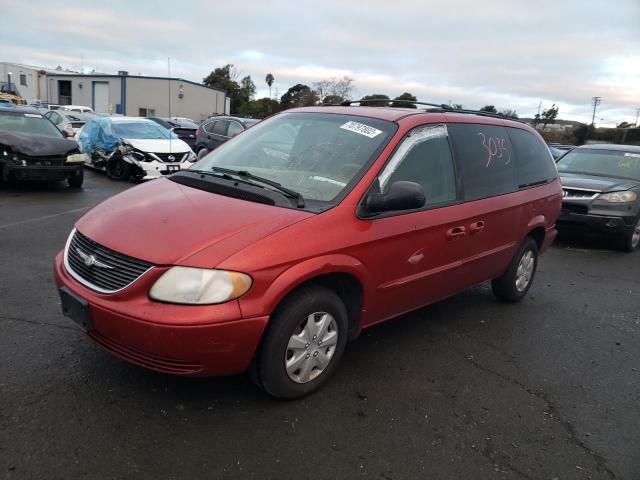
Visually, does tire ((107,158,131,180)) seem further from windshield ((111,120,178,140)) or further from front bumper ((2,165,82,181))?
front bumper ((2,165,82,181))

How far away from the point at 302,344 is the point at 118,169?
1044cm

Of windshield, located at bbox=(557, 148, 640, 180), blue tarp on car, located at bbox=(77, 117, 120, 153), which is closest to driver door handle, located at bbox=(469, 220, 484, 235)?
windshield, located at bbox=(557, 148, 640, 180)

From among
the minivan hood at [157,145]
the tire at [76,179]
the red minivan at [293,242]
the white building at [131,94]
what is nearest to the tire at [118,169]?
the minivan hood at [157,145]

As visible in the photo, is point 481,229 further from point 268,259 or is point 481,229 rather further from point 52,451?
point 52,451

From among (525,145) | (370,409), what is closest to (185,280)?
(370,409)

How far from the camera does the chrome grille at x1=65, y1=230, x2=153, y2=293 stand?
2.63 metres

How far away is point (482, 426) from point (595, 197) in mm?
6159

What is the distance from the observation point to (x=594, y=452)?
2.83m

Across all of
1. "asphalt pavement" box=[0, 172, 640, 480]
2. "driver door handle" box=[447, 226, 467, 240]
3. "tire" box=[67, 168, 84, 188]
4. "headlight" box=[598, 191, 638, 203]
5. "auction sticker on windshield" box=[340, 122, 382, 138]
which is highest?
"auction sticker on windshield" box=[340, 122, 382, 138]

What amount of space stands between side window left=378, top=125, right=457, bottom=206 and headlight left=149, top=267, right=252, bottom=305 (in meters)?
1.29

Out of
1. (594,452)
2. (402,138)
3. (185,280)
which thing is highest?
(402,138)

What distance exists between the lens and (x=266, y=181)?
3.41 meters

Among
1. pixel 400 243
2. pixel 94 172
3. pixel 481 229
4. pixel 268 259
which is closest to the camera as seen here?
pixel 268 259

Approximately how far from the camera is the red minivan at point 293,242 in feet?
8.45
